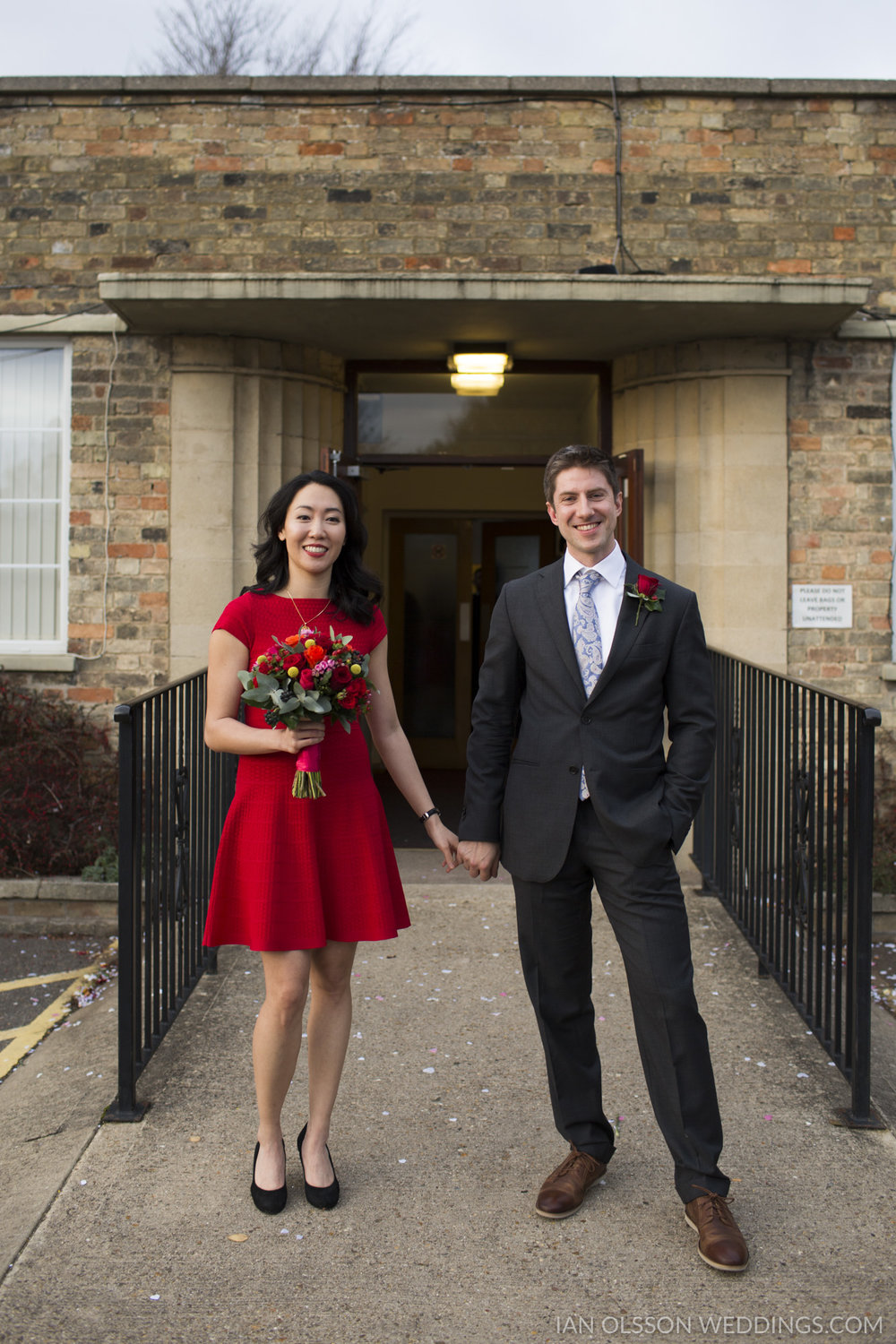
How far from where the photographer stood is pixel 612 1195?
300 centimetres

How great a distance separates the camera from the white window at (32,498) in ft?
23.1

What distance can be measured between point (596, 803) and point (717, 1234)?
1.05 meters

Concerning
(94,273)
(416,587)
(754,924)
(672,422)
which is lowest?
(754,924)

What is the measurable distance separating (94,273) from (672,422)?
3.65m

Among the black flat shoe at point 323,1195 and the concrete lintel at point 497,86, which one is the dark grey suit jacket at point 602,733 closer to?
the black flat shoe at point 323,1195

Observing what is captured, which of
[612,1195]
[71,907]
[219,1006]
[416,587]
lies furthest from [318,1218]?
[416,587]

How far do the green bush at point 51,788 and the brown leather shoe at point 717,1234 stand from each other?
4.32m

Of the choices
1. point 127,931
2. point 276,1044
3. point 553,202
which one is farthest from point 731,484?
point 276,1044

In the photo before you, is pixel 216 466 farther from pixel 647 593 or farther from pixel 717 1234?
pixel 717 1234

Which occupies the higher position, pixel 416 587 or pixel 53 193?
pixel 53 193

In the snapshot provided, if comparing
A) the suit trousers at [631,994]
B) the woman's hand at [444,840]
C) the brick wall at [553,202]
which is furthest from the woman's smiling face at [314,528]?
the brick wall at [553,202]

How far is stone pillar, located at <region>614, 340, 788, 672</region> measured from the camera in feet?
21.9

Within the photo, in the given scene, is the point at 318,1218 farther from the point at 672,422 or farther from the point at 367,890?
the point at 672,422

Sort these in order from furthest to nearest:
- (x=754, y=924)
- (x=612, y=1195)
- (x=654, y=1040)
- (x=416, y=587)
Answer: (x=416, y=587) < (x=754, y=924) < (x=612, y=1195) < (x=654, y=1040)
